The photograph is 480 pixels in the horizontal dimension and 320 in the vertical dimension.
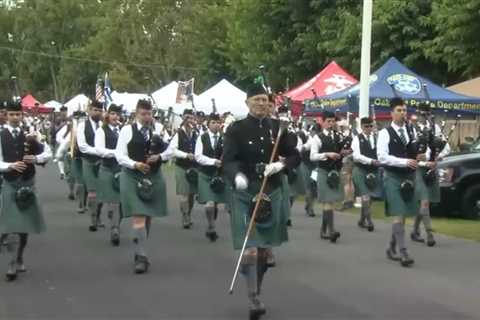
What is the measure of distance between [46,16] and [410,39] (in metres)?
66.1

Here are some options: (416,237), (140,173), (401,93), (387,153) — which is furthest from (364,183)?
(401,93)

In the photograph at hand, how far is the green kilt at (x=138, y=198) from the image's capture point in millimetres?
10523

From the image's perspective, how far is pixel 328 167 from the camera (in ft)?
44.1

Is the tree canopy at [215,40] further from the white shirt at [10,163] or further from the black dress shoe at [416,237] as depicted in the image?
the white shirt at [10,163]

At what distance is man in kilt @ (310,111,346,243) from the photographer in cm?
1312

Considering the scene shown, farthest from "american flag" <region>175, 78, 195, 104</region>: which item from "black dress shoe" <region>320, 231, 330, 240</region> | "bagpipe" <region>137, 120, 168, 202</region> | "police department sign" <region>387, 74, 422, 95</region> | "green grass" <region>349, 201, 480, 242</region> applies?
"bagpipe" <region>137, 120, 168, 202</region>

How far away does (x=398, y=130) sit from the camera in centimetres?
1095

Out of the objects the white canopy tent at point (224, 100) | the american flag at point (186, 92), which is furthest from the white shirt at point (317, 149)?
the white canopy tent at point (224, 100)

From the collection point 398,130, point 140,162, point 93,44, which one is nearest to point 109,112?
point 140,162

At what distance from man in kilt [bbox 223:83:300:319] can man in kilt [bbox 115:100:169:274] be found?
8.01ft

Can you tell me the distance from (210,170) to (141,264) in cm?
385

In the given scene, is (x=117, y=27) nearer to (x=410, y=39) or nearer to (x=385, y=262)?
(x=410, y=39)

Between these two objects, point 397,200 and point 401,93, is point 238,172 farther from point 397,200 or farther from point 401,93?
point 401,93

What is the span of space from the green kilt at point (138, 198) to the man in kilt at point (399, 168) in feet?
8.33
